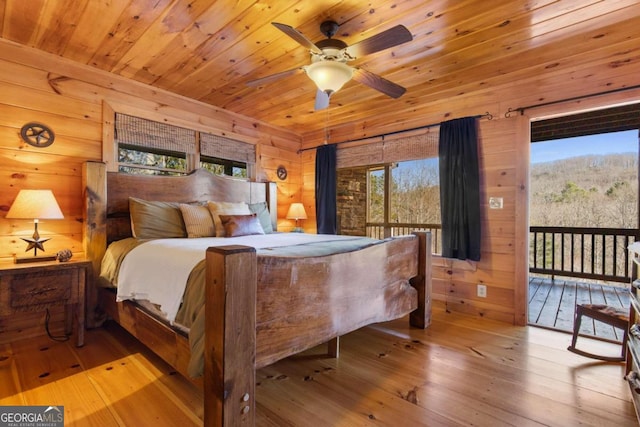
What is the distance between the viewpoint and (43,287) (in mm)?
2186

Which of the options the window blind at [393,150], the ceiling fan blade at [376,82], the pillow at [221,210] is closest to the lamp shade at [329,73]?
the ceiling fan blade at [376,82]

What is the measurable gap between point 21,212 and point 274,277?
208 cm

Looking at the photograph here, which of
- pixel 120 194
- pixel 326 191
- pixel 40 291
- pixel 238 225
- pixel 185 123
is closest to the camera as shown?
pixel 40 291

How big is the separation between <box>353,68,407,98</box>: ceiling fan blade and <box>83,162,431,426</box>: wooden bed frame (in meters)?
1.18

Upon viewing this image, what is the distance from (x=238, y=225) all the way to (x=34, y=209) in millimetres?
1509

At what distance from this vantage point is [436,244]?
14.0 feet

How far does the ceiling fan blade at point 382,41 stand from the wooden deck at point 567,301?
286 centimetres

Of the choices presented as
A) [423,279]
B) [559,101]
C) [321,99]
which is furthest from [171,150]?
[559,101]

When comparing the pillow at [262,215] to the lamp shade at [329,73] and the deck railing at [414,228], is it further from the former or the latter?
the lamp shade at [329,73]

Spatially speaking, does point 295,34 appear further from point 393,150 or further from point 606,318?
point 606,318

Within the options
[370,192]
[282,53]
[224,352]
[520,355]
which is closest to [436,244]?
[370,192]

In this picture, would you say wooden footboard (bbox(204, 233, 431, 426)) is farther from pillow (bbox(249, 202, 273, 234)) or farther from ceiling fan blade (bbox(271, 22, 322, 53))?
pillow (bbox(249, 202, 273, 234))

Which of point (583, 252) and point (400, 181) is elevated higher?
point (400, 181)

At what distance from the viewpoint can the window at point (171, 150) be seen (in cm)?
306
